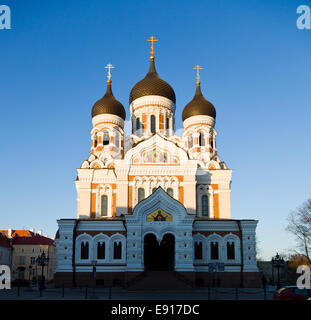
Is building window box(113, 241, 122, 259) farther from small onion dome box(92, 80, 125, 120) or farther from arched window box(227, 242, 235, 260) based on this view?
small onion dome box(92, 80, 125, 120)

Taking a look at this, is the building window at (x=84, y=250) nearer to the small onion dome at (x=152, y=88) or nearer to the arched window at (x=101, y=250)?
the arched window at (x=101, y=250)

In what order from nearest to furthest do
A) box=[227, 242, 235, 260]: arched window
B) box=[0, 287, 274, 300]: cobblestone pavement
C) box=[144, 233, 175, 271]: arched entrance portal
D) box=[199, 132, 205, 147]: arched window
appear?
1. box=[0, 287, 274, 300]: cobblestone pavement
2. box=[227, 242, 235, 260]: arched window
3. box=[144, 233, 175, 271]: arched entrance portal
4. box=[199, 132, 205, 147]: arched window

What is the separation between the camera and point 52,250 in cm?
7062

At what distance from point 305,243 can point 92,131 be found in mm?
24704

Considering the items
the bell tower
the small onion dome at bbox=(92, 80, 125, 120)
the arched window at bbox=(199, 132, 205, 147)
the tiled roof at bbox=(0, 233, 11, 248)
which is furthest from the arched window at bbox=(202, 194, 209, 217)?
the tiled roof at bbox=(0, 233, 11, 248)

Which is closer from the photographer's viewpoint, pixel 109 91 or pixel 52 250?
pixel 109 91

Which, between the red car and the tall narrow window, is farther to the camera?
the tall narrow window

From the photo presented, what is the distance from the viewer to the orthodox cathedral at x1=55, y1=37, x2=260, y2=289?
33.2 metres

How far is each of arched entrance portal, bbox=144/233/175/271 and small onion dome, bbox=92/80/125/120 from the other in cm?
1552

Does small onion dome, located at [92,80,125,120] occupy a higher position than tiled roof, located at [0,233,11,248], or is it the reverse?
small onion dome, located at [92,80,125,120]

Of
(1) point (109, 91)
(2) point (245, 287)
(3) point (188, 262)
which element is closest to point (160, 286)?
(3) point (188, 262)

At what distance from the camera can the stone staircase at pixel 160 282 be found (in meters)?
30.4
